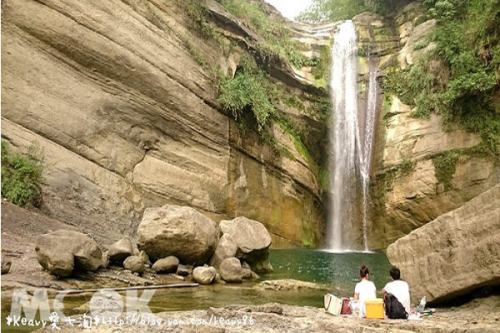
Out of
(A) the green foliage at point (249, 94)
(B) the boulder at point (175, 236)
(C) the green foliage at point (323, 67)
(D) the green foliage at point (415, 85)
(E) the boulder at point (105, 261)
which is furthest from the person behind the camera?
(C) the green foliage at point (323, 67)

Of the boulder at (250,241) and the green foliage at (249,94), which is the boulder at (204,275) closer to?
the boulder at (250,241)

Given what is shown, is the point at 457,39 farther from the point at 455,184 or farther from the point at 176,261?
the point at 176,261

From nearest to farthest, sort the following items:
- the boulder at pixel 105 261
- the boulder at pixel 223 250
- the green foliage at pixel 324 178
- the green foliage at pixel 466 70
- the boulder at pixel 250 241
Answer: the boulder at pixel 105 261
the boulder at pixel 223 250
the boulder at pixel 250 241
the green foliage at pixel 466 70
the green foliage at pixel 324 178

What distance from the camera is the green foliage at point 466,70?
1708cm

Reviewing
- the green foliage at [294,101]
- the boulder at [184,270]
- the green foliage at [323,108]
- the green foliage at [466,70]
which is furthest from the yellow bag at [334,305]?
the green foliage at [323,108]

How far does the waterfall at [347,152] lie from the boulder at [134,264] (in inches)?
564

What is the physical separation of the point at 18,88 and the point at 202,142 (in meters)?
6.97

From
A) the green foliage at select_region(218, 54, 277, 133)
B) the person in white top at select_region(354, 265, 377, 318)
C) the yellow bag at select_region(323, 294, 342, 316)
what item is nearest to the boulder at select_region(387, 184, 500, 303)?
the person in white top at select_region(354, 265, 377, 318)

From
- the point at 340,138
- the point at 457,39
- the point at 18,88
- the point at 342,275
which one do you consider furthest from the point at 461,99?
the point at 18,88

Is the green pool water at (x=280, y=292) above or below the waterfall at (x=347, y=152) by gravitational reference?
below

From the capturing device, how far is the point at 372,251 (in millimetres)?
20406

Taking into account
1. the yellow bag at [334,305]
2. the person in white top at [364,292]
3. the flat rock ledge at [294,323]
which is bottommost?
the flat rock ledge at [294,323]

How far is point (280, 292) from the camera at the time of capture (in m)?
8.91

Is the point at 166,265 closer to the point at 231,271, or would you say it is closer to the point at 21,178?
the point at 231,271
